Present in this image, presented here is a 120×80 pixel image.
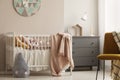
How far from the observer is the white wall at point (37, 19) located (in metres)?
6.41

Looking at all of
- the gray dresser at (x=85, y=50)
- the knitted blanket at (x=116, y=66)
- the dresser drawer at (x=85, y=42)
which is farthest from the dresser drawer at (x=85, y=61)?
the knitted blanket at (x=116, y=66)

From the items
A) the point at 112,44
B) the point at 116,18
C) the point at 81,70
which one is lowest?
the point at 81,70

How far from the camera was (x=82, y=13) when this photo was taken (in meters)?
7.36

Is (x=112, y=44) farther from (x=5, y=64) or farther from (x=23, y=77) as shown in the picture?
(x=5, y=64)

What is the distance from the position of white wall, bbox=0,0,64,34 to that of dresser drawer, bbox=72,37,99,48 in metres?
0.47

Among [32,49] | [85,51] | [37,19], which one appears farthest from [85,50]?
[32,49]

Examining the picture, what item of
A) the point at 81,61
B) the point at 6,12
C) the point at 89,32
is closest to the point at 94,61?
the point at 81,61

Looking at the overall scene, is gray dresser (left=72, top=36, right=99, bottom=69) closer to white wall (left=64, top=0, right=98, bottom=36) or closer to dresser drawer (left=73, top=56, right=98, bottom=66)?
dresser drawer (left=73, top=56, right=98, bottom=66)

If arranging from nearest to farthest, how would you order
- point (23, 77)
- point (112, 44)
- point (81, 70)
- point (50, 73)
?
point (112, 44), point (23, 77), point (50, 73), point (81, 70)

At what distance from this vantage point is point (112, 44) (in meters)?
5.20

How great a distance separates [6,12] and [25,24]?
46cm

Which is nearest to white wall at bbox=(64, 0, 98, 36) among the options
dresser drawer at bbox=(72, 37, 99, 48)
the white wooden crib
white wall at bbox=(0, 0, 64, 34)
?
dresser drawer at bbox=(72, 37, 99, 48)

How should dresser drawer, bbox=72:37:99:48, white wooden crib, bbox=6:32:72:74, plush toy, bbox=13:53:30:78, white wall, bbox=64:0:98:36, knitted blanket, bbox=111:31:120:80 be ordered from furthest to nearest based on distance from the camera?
white wall, bbox=64:0:98:36 < dresser drawer, bbox=72:37:99:48 < white wooden crib, bbox=6:32:72:74 < plush toy, bbox=13:53:30:78 < knitted blanket, bbox=111:31:120:80

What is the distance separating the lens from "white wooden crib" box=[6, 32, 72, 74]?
5832mm
